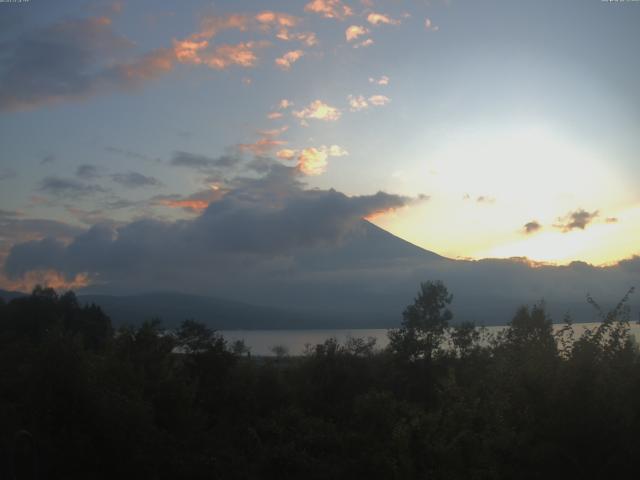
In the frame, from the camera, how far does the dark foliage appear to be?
9.78 meters

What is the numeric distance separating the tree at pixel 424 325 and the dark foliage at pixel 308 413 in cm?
635

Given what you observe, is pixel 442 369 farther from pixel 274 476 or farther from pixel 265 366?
pixel 274 476

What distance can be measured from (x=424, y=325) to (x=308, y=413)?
45.6 feet

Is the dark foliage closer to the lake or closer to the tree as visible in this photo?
the tree

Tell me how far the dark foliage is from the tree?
20.8 feet

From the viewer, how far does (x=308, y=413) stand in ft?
107

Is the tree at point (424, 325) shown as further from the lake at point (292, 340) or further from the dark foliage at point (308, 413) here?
the dark foliage at point (308, 413)

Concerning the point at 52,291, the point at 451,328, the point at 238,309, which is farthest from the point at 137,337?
the point at 238,309

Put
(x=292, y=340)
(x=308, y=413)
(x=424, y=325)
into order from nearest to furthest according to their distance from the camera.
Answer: (x=308, y=413) → (x=424, y=325) → (x=292, y=340)

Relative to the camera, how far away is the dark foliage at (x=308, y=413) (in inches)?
385

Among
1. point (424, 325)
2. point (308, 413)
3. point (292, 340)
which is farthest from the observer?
point (292, 340)

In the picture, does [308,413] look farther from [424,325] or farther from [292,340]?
[292,340]

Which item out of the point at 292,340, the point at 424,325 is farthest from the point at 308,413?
the point at 292,340

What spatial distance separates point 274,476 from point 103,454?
731 centimetres
